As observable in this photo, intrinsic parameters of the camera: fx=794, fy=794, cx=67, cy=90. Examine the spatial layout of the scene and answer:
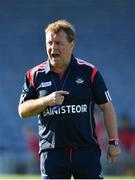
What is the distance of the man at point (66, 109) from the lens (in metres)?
6.15

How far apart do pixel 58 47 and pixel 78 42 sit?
504 inches

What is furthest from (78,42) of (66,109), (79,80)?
(66,109)

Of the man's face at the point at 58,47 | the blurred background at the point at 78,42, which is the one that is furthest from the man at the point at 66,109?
the blurred background at the point at 78,42

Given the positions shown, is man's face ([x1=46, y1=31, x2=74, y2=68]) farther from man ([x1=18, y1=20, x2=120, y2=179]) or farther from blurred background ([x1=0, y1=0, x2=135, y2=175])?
blurred background ([x1=0, y1=0, x2=135, y2=175])

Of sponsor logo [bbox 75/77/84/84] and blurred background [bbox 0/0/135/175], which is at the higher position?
blurred background [bbox 0/0/135/175]

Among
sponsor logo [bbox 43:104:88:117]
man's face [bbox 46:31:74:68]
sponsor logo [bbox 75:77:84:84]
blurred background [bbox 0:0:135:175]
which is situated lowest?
sponsor logo [bbox 43:104:88:117]

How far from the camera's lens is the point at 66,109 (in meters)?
6.16

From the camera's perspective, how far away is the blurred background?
18.5 metres

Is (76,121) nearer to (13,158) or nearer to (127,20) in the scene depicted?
(13,158)

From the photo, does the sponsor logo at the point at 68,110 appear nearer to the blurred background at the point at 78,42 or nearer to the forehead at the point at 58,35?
the forehead at the point at 58,35

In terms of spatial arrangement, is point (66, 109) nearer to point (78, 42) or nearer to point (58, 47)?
point (58, 47)

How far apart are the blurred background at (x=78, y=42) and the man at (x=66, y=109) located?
11.7m


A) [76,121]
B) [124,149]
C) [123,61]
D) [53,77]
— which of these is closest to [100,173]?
[76,121]

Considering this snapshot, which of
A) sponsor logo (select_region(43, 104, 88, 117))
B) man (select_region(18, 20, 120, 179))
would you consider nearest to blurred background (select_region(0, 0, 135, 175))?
man (select_region(18, 20, 120, 179))
